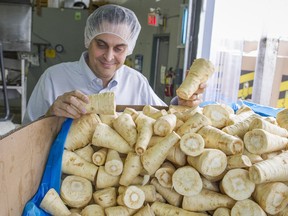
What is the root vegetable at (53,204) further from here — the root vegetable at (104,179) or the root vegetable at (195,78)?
the root vegetable at (195,78)

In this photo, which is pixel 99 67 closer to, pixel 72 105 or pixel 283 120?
pixel 72 105

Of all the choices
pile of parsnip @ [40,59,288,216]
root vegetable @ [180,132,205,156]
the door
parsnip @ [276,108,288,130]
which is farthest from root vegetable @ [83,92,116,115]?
the door

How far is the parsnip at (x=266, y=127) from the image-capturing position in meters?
0.85

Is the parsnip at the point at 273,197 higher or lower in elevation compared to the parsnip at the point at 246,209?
higher

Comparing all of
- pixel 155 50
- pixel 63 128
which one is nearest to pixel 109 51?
pixel 63 128

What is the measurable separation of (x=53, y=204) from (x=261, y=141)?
0.51 m

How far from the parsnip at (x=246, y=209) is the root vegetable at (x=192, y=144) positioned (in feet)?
0.49

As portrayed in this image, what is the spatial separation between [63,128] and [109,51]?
48 cm

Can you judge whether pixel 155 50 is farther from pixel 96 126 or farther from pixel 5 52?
pixel 96 126

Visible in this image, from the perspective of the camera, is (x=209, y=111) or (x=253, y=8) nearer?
(x=209, y=111)

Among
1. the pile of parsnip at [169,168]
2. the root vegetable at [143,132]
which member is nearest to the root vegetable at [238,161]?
the pile of parsnip at [169,168]

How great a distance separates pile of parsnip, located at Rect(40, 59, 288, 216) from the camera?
78 centimetres

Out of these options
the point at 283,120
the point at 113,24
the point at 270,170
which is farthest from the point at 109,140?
the point at 113,24

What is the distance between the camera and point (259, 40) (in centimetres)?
222
